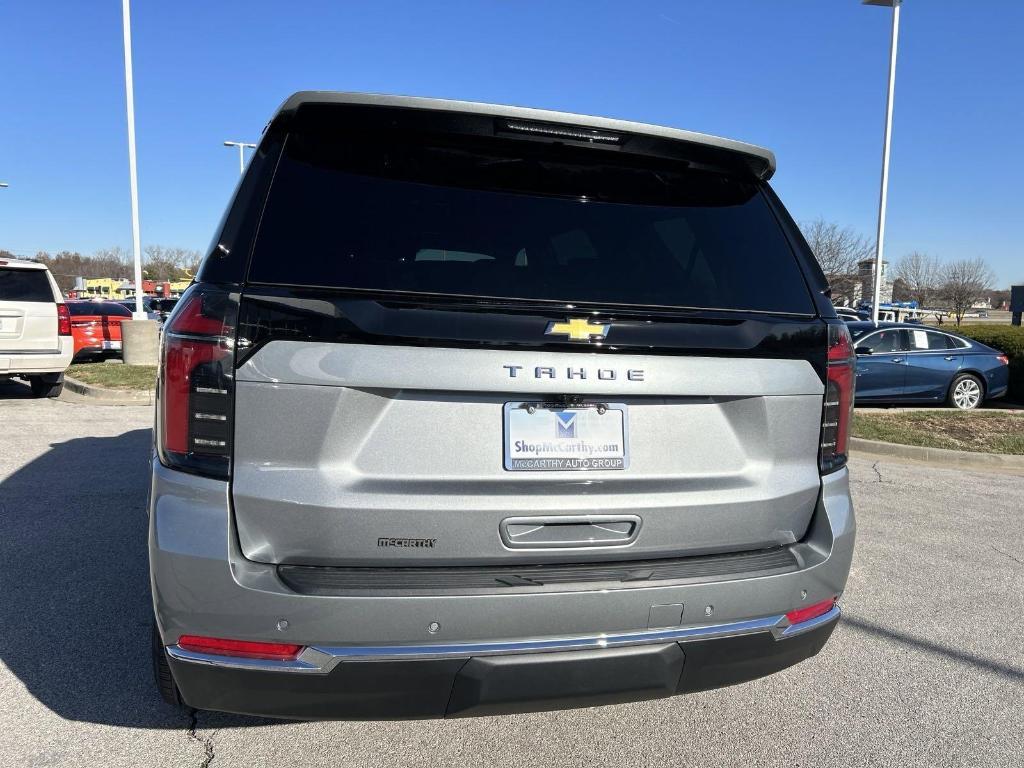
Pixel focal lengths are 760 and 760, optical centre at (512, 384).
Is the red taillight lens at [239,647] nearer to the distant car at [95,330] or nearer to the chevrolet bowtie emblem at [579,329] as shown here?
the chevrolet bowtie emblem at [579,329]

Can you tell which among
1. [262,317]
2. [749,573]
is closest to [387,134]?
[262,317]

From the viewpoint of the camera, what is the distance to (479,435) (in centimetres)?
205

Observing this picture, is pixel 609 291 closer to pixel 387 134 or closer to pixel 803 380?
pixel 803 380

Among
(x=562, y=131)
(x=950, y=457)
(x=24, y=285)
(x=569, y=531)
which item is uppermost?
(x=562, y=131)

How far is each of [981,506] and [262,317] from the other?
21.3 feet

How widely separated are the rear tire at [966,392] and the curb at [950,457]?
14.8ft

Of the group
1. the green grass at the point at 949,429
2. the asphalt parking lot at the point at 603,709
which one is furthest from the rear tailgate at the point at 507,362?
the green grass at the point at 949,429

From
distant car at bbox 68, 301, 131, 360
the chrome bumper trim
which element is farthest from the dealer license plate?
distant car at bbox 68, 301, 131, 360

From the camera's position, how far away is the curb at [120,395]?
36.5ft

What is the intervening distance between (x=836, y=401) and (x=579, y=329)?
0.94 meters

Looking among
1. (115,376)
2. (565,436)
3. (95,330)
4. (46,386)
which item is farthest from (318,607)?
(95,330)

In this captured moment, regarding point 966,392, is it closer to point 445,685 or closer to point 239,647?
point 445,685

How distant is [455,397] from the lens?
204 cm

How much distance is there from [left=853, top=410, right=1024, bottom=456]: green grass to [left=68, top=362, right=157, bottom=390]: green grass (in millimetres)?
9986
